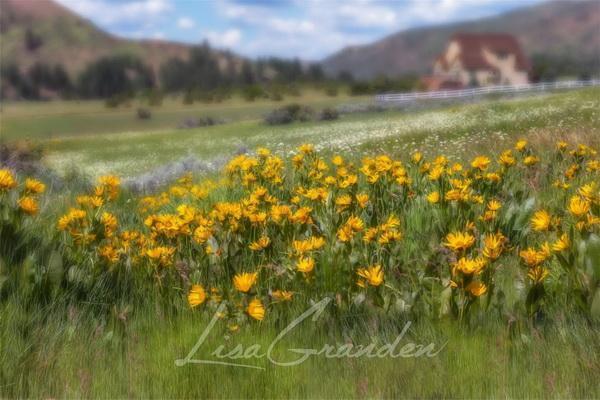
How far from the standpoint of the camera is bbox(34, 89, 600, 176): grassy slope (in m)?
12.6

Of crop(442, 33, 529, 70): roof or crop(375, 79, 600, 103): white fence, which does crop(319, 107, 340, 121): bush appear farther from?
crop(375, 79, 600, 103): white fence

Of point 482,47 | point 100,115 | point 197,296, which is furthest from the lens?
point 482,47

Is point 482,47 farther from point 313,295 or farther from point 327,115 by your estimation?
point 313,295

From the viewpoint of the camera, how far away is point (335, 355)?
3.66 metres

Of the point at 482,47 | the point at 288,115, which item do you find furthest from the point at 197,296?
the point at 482,47

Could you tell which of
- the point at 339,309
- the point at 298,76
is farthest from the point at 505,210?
the point at 298,76

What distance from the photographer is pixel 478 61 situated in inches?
998

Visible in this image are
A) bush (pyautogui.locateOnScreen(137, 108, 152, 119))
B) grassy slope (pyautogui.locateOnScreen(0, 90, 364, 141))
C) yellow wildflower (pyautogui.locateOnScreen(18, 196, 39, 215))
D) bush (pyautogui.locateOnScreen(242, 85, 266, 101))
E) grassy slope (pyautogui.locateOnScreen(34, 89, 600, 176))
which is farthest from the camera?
bush (pyautogui.locateOnScreen(137, 108, 152, 119))

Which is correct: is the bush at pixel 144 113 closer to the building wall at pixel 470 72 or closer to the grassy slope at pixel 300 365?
the building wall at pixel 470 72

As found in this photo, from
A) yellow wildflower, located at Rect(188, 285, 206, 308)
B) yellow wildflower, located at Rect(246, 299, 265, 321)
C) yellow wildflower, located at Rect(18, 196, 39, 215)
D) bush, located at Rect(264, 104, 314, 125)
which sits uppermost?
yellow wildflower, located at Rect(18, 196, 39, 215)

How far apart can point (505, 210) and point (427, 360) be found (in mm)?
2424

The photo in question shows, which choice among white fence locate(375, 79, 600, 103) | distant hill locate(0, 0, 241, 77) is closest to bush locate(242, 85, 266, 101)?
distant hill locate(0, 0, 241, 77)

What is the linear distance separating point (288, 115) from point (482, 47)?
8682 mm

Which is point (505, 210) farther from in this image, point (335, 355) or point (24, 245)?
point (24, 245)
